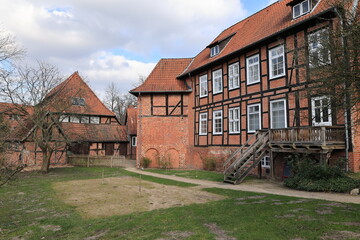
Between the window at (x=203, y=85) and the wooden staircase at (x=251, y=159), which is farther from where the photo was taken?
the window at (x=203, y=85)

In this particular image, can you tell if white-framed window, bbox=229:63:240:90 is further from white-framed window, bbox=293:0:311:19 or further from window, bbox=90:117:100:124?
window, bbox=90:117:100:124

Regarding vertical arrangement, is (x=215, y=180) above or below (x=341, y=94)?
below

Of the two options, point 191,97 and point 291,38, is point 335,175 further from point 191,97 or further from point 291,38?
point 191,97

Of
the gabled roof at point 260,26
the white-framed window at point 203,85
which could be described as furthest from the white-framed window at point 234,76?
the white-framed window at point 203,85

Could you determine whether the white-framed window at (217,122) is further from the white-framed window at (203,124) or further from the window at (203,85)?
the window at (203,85)

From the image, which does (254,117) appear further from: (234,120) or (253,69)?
(253,69)

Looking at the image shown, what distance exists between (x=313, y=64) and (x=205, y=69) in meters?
14.9

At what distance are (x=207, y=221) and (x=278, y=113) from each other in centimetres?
995

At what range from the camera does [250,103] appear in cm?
1705

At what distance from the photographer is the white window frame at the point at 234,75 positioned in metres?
18.3

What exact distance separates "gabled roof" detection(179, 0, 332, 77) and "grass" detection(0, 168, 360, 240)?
9370 mm

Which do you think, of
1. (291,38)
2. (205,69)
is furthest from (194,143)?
(291,38)

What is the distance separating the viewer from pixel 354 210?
732 centimetres

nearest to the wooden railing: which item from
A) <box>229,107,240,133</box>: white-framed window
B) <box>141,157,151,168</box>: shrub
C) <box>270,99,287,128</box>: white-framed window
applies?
<box>270,99,287,128</box>: white-framed window
